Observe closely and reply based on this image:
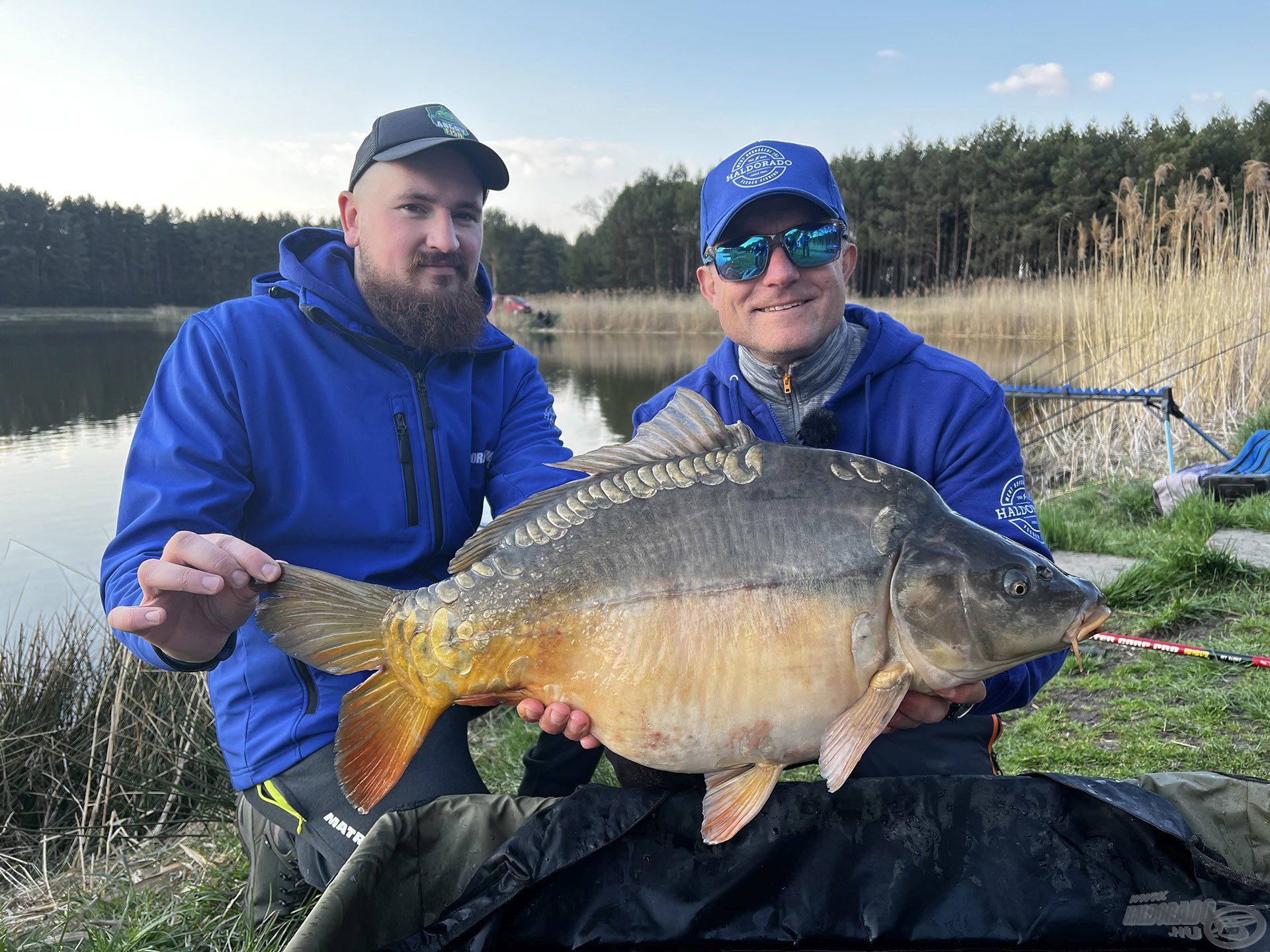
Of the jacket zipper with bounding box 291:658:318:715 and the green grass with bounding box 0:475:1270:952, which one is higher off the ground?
the jacket zipper with bounding box 291:658:318:715

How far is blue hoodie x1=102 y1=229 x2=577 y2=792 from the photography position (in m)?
1.46

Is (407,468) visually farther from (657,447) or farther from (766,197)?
(766,197)

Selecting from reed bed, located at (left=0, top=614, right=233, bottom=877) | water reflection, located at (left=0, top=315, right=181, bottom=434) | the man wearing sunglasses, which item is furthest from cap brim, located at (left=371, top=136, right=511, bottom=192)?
water reflection, located at (left=0, top=315, right=181, bottom=434)

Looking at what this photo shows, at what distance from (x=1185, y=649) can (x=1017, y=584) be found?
5.54 feet

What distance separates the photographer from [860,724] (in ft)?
3.30

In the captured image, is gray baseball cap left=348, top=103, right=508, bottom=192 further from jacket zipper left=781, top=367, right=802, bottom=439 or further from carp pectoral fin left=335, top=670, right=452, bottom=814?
carp pectoral fin left=335, top=670, right=452, bottom=814

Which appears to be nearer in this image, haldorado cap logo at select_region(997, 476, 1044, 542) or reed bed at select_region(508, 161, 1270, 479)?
haldorado cap logo at select_region(997, 476, 1044, 542)

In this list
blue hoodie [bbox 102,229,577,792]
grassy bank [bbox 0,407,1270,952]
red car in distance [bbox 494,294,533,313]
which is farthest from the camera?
red car in distance [bbox 494,294,533,313]

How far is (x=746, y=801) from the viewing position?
1.07m

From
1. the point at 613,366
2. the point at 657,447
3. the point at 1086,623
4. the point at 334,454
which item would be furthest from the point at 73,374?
the point at 1086,623

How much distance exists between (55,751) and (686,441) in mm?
2158

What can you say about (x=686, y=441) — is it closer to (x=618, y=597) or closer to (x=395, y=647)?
(x=618, y=597)

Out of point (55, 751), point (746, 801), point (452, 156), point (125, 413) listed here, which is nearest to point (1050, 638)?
point (746, 801)

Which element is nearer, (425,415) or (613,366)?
(425,415)
